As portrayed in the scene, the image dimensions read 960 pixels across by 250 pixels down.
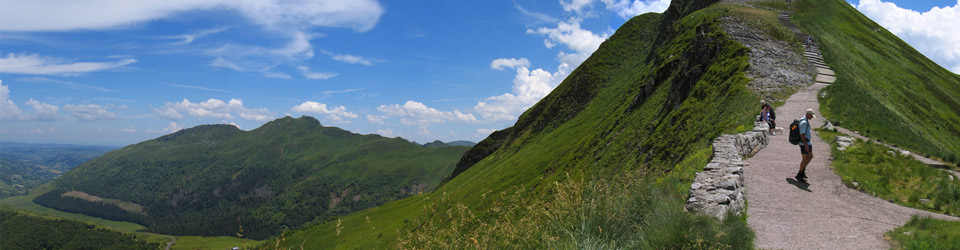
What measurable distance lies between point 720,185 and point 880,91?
3566cm

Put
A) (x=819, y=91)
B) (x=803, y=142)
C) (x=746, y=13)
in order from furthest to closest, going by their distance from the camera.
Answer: (x=746, y=13) < (x=819, y=91) < (x=803, y=142)

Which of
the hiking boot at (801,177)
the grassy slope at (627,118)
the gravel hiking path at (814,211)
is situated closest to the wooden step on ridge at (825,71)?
the grassy slope at (627,118)

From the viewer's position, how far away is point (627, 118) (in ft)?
189

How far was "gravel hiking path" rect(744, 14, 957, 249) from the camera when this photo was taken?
8852 millimetres

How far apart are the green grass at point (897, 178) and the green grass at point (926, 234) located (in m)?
2.43

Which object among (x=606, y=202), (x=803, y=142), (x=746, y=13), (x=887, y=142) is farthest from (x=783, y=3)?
(x=606, y=202)

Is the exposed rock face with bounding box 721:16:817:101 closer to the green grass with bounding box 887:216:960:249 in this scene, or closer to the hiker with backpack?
the hiker with backpack

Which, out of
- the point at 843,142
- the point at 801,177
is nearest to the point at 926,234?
the point at 801,177

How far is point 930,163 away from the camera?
14.7m

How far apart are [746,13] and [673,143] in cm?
4061

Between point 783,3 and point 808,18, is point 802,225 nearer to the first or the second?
point 808,18

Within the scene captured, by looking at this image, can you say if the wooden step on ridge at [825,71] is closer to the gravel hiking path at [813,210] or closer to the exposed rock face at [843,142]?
the exposed rock face at [843,142]

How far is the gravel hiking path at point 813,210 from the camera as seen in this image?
29.0 feet

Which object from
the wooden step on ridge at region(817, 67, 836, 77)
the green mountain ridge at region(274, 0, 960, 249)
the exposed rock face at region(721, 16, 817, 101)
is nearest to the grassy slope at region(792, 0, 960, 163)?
the green mountain ridge at region(274, 0, 960, 249)
